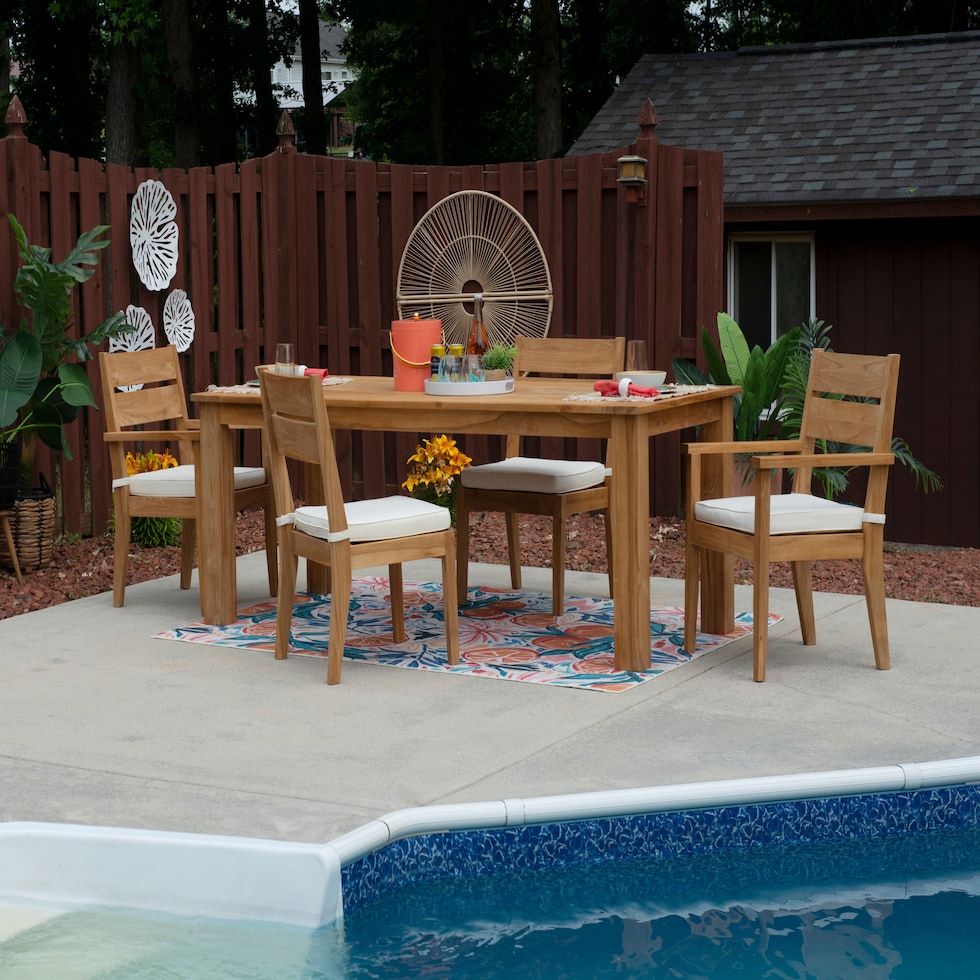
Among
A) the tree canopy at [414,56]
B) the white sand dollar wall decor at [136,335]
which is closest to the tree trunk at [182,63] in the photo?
the tree canopy at [414,56]

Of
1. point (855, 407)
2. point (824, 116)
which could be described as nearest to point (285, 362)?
point (855, 407)

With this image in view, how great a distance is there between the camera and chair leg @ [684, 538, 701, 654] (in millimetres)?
5051

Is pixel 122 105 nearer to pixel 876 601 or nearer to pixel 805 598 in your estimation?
pixel 805 598

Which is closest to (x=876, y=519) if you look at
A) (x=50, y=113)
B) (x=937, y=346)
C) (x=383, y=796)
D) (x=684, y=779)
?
(x=684, y=779)

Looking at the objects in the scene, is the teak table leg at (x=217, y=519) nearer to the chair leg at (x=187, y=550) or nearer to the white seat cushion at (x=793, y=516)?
the chair leg at (x=187, y=550)

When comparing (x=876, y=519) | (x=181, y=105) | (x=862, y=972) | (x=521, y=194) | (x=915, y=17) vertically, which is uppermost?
(x=915, y=17)

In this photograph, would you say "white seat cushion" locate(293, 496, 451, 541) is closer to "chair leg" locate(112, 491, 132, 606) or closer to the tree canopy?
"chair leg" locate(112, 491, 132, 606)

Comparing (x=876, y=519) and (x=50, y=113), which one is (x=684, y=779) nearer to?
(x=876, y=519)

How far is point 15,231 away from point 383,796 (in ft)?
13.7

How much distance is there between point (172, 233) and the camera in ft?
25.6

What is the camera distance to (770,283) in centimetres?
1067

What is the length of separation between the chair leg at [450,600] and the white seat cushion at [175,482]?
124 centimetres

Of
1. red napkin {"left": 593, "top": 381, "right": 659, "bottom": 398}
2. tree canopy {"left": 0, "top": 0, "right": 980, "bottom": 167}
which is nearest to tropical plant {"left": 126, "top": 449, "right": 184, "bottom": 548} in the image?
red napkin {"left": 593, "top": 381, "right": 659, "bottom": 398}

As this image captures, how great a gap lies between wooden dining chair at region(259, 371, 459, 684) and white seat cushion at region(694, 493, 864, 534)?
36.7 inches
